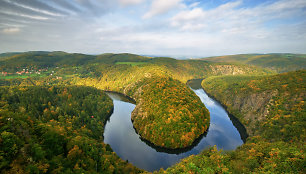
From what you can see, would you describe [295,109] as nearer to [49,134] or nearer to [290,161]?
[290,161]

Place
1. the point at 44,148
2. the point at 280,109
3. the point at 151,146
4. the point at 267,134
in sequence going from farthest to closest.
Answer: the point at 151,146, the point at 280,109, the point at 267,134, the point at 44,148

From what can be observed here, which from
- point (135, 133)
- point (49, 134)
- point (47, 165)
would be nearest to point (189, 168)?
point (47, 165)

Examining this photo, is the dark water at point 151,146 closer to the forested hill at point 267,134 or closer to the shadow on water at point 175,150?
the shadow on water at point 175,150

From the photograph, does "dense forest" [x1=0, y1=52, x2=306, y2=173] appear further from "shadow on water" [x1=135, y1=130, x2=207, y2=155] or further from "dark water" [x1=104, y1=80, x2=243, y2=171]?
"dark water" [x1=104, y1=80, x2=243, y2=171]

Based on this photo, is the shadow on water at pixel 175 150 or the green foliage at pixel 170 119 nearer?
the shadow on water at pixel 175 150

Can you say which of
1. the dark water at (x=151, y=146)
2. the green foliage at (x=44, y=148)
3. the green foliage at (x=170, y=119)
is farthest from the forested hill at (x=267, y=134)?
the green foliage at (x=44, y=148)

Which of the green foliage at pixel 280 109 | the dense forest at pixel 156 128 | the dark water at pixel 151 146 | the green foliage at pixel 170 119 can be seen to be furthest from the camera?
the green foliage at pixel 170 119

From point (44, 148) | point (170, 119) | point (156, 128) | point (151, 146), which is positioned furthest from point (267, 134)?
point (44, 148)

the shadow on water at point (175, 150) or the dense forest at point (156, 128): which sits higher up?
the dense forest at point (156, 128)

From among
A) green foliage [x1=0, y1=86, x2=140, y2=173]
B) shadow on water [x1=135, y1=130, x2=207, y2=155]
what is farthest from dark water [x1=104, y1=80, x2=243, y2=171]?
green foliage [x1=0, y1=86, x2=140, y2=173]

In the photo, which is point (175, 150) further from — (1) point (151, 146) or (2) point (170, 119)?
(2) point (170, 119)
